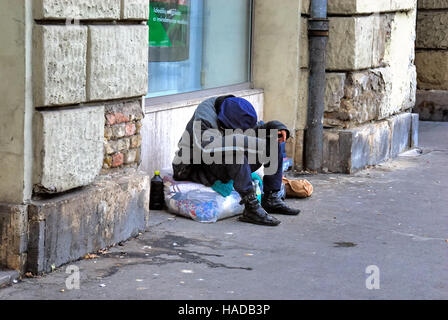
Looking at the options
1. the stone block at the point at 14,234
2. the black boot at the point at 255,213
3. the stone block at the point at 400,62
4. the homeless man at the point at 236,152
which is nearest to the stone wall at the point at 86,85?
the stone block at the point at 14,234

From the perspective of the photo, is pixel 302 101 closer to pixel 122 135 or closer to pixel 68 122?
pixel 122 135

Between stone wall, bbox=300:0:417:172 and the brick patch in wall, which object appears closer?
the brick patch in wall

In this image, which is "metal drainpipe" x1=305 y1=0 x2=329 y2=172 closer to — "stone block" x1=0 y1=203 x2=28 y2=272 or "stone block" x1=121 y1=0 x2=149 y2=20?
"stone block" x1=121 y1=0 x2=149 y2=20

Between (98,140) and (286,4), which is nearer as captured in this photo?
(98,140)

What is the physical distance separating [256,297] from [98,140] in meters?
1.33

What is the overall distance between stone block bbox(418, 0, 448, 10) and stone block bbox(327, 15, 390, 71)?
3959mm

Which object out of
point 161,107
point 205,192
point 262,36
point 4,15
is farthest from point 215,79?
point 4,15

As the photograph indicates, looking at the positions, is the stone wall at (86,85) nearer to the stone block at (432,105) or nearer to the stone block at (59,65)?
the stone block at (59,65)

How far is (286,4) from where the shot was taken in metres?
7.71

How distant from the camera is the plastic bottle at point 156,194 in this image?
608cm

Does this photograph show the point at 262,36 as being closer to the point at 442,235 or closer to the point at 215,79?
the point at 215,79

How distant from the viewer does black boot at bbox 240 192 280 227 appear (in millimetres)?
5809

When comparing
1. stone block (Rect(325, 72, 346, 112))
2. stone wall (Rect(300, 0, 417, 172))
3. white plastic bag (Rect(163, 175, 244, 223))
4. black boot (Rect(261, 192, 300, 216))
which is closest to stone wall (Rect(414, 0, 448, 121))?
stone wall (Rect(300, 0, 417, 172))

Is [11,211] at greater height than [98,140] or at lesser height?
lesser
